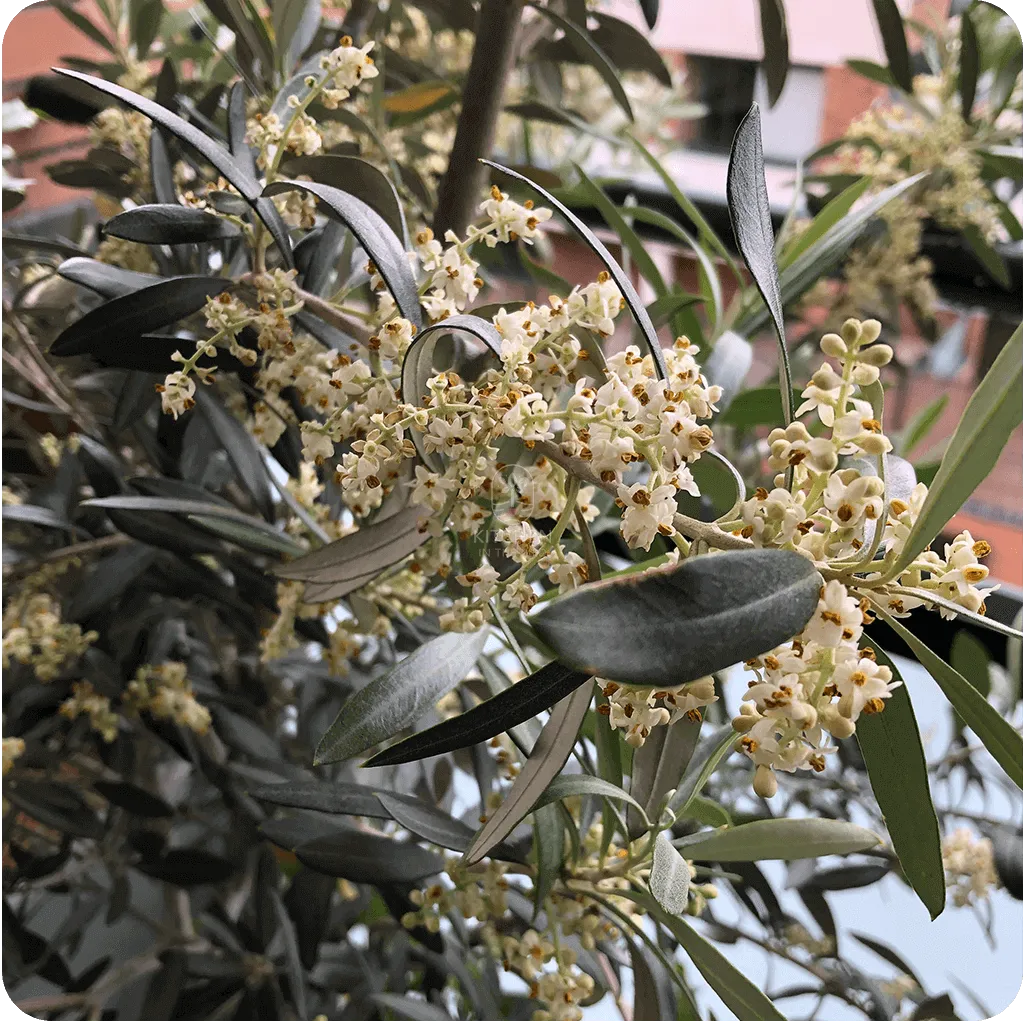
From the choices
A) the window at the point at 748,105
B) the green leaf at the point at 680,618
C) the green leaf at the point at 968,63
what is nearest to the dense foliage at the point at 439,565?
the green leaf at the point at 680,618

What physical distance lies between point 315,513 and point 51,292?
466 millimetres

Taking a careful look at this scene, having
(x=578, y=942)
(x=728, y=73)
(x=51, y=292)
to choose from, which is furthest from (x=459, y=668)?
(x=728, y=73)

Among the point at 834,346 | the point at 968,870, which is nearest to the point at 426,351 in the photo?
the point at 834,346

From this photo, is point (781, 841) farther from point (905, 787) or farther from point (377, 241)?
point (377, 241)

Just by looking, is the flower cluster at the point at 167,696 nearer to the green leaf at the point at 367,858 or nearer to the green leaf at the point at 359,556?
the green leaf at the point at 367,858

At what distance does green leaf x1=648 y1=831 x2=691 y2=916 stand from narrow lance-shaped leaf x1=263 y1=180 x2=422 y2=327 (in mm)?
270

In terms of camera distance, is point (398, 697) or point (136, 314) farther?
point (136, 314)

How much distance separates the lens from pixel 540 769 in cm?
40

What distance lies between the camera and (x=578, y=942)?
2.33 ft

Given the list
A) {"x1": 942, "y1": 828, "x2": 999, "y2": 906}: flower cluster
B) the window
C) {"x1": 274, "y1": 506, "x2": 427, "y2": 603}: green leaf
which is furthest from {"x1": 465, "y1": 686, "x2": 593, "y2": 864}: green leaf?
the window

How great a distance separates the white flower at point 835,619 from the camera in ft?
1.01

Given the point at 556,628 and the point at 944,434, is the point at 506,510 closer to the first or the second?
the point at 556,628

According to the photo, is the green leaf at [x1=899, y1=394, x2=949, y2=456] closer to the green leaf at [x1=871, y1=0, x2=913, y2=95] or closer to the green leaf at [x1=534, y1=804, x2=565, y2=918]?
the green leaf at [x1=871, y1=0, x2=913, y2=95]

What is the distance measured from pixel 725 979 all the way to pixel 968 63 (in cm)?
99
